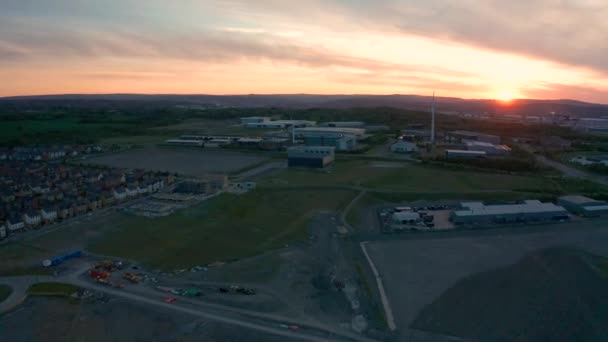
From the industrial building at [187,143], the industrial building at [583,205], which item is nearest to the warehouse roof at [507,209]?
the industrial building at [583,205]

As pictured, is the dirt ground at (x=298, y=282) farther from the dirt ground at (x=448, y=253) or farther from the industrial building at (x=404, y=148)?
the industrial building at (x=404, y=148)

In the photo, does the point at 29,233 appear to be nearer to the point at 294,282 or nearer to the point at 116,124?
the point at 294,282

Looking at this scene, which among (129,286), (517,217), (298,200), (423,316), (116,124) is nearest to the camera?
(423,316)

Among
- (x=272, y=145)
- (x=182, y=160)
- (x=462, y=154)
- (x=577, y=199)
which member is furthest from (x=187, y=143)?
(x=577, y=199)

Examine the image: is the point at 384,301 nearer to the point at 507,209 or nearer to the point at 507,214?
the point at 507,214

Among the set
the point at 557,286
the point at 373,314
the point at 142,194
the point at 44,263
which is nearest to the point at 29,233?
the point at 44,263

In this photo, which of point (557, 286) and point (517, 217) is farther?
point (517, 217)

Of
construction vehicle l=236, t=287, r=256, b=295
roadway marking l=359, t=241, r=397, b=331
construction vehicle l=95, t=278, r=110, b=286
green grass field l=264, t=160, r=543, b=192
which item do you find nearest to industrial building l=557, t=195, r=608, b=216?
green grass field l=264, t=160, r=543, b=192
